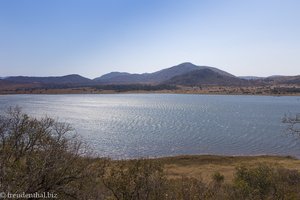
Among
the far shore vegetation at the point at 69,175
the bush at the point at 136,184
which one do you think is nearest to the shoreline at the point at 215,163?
the far shore vegetation at the point at 69,175

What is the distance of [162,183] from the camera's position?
1199 centimetres

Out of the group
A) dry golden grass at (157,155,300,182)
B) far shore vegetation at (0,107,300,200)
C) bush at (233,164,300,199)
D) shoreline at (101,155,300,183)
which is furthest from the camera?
dry golden grass at (157,155,300,182)

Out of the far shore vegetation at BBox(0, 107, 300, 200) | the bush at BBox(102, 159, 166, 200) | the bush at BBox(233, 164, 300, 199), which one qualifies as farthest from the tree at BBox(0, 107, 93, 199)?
the bush at BBox(233, 164, 300, 199)

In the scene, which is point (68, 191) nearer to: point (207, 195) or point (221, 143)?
point (207, 195)

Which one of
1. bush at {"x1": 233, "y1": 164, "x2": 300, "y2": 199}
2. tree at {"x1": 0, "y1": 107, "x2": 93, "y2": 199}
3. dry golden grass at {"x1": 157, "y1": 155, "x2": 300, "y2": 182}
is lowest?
dry golden grass at {"x1": 157, "y1": 155, "x2": 300, "y2": 182}

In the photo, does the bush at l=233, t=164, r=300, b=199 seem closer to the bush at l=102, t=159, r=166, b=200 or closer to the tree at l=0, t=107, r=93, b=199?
the bush at l=102, t=159, r=166, b=200

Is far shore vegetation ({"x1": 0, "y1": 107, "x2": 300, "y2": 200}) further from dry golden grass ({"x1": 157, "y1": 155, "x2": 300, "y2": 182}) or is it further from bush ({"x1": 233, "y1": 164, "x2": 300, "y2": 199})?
dry golden grass ({"x1": 157, "y1": 155, "x2": 300, "y2": 182})

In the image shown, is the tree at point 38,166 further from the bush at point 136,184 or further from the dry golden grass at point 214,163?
the dry golden grass at point 214,163

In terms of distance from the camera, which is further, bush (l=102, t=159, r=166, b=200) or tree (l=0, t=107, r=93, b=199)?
bush (l=102, t=159, r=166, b=200)

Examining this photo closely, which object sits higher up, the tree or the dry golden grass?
the tree

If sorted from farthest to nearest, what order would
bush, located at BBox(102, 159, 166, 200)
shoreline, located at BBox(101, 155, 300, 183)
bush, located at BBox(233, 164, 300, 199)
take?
1. shoreline, located at BBox(101, 155, 300, 183)
2. bush, located at BBox(233, 164, 300, 199)
3. bush, located at BBox(102, 159, 166, 200)

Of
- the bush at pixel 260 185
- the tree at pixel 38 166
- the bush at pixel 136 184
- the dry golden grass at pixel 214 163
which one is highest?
the tree at pixel 38 166

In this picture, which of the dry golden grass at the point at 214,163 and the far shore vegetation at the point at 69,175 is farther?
the dry golden grass at the point at 214,163

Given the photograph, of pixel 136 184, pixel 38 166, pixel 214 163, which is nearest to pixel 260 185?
pixel 136 184
